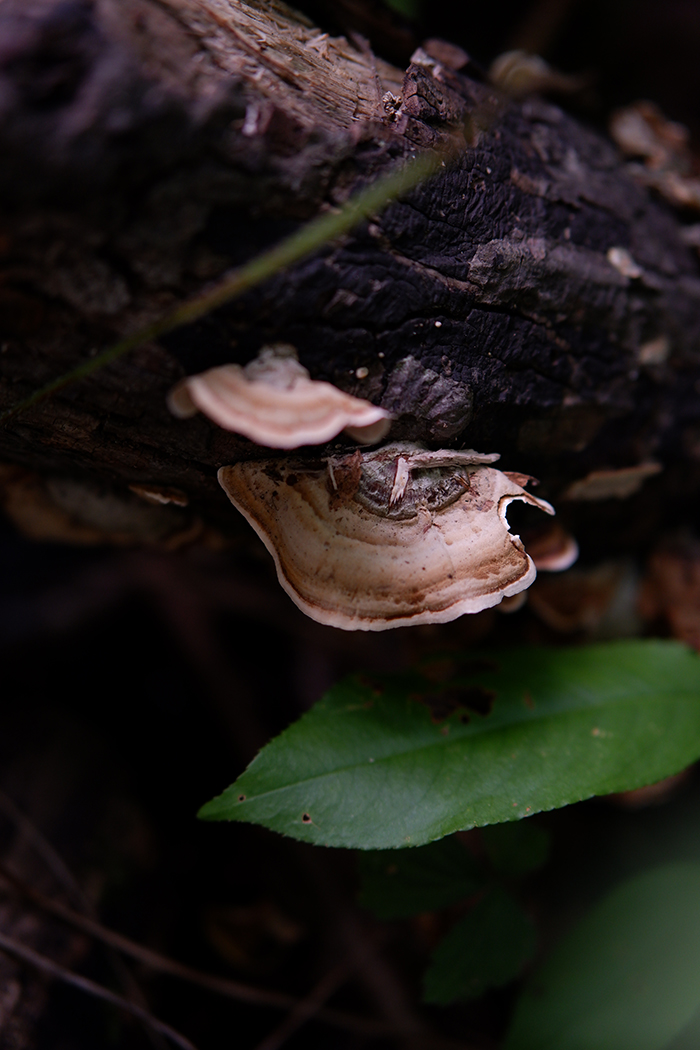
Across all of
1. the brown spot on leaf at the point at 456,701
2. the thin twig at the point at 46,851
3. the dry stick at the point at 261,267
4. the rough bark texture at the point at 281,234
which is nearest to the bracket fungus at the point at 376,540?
the rough bark texture at the point at 281,234

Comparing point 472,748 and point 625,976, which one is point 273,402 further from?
point 625,976

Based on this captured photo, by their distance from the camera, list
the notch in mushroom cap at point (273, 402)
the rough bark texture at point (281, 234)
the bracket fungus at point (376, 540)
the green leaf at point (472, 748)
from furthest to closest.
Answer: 1. the green leaf at point (472, 748)
2. the bracket fungus at point (376, 540)
3. the notch in mushroom cap at point (273, 402)
4. the rough bark texture at point (281, 234)

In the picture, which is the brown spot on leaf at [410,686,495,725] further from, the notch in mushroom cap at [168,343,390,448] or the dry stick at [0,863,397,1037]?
the dry stick at [0,863,397,1037]

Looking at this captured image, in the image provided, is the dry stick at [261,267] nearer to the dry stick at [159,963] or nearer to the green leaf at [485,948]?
the dry stick at [159,963]

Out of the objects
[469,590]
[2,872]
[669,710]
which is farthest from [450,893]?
[2,872]

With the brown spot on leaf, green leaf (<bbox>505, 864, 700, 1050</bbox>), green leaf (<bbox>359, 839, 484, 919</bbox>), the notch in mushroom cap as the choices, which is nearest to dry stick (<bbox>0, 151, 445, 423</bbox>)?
the notch in mushroom cap
